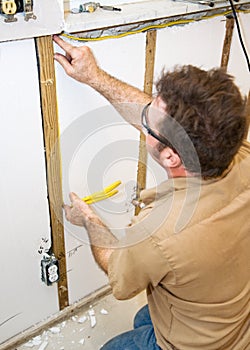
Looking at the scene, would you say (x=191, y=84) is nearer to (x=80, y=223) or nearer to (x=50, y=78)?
(x=50, y=78)

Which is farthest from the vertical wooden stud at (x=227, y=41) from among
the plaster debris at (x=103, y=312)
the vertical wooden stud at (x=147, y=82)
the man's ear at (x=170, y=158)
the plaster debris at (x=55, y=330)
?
the plaster debris at (x=55, y=330)

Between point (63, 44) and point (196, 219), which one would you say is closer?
point (196, 219)

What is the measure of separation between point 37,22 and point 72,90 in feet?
0.91

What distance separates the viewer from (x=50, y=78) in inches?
50.2

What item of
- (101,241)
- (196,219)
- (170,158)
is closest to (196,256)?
(196,219)

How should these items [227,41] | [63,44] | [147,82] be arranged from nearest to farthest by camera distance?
[63,44], [147,82], [227,41]

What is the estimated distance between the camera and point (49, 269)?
162cm

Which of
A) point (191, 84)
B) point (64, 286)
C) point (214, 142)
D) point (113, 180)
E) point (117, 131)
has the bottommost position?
point (64, 286)

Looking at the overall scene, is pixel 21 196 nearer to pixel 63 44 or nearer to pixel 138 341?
pixel 63 44

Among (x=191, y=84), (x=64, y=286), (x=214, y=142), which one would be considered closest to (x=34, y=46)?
(x=191, y=84)

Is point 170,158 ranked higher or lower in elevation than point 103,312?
higher

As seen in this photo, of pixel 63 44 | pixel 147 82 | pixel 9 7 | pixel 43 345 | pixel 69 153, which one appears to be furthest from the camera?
pixel 43 345

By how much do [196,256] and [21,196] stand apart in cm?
72

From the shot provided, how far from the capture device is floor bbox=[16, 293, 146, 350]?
174 cm
